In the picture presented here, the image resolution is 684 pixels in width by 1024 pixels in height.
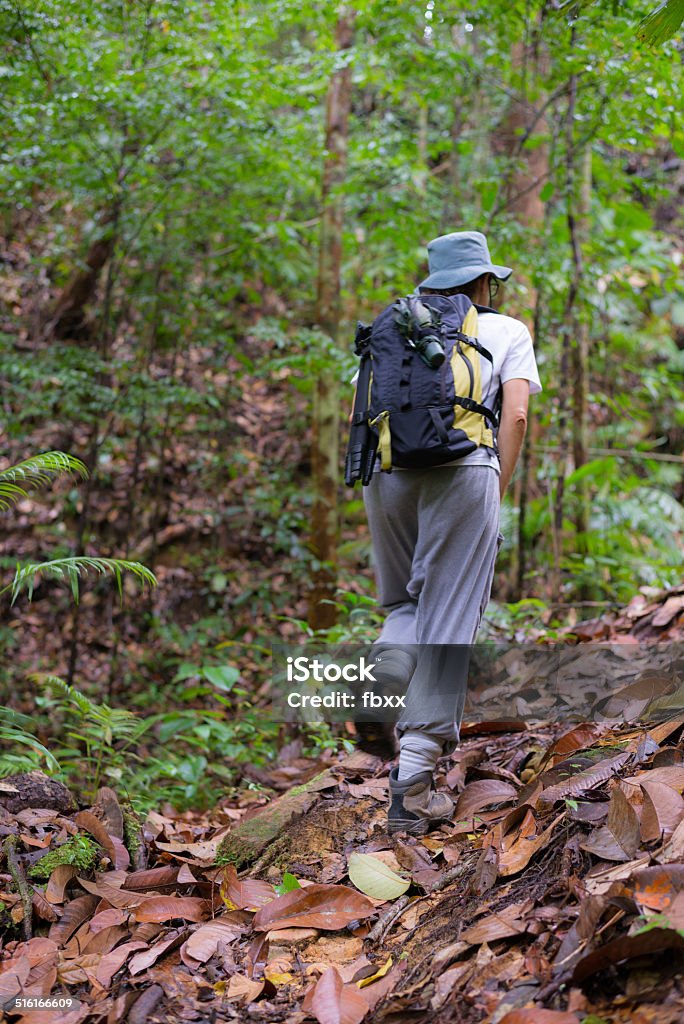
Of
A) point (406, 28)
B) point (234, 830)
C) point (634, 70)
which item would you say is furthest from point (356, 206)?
point (234, 830)

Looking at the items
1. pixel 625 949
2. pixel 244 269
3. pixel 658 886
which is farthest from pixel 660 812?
pixel 244 269

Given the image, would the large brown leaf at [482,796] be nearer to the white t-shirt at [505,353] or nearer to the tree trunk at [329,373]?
the white t-shirt at [505,353]

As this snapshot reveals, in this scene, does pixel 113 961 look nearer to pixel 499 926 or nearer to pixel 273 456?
pixel 499 926

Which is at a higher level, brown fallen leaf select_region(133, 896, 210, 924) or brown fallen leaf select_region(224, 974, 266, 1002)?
brown fallen leaf select_region(224, 974, 266, 1002)

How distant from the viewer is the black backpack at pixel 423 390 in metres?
2.98

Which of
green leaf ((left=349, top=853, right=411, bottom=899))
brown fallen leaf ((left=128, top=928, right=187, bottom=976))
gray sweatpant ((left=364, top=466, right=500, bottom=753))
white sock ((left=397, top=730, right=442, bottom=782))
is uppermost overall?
gray sweatpant ((left=364, top=466, right=500, bottom=753))

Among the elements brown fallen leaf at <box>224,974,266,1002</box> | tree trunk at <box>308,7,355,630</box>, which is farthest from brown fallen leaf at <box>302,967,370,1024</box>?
tree trunk at <box>308,7,355,630</box>

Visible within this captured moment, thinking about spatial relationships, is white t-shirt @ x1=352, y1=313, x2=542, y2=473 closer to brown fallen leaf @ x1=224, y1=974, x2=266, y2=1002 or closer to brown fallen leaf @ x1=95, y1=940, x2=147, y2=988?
brown fallen leaf @ x1=224, y1=974, x2=266, y2=1002

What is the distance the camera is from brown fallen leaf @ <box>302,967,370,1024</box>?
205 cm

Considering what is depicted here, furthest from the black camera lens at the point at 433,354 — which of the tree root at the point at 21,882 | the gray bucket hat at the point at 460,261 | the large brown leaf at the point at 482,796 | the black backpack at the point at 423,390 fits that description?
the tree root at the point at 21,882

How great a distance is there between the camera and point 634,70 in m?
5.36

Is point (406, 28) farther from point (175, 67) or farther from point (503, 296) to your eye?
point (503, 296)

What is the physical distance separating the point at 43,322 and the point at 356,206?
448 centimetres

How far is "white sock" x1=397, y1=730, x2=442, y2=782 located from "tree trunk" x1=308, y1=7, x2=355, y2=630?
419 centimetres
